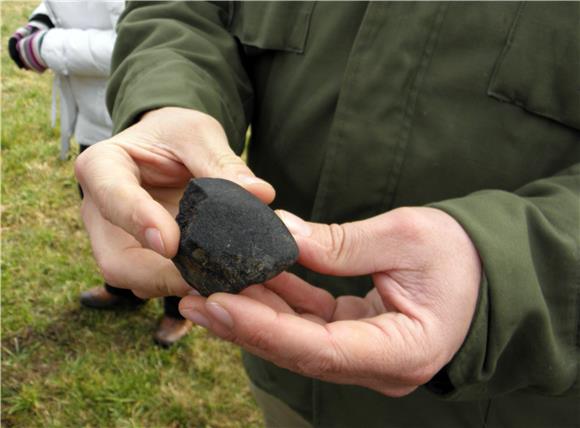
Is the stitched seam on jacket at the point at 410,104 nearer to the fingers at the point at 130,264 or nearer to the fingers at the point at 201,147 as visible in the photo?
the fingers at the point at 201,147

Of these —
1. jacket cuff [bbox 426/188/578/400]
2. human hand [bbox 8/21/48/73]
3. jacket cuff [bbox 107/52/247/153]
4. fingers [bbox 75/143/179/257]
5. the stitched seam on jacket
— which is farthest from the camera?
human hand [bbox 8/21/48/73]

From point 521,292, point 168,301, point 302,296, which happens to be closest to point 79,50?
point 168,301

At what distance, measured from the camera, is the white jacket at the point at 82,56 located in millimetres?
3109

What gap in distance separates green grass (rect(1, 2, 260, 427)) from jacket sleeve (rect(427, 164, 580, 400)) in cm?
217

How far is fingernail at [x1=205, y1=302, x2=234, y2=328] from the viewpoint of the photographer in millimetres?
1303

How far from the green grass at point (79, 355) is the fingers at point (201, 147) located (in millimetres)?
2014

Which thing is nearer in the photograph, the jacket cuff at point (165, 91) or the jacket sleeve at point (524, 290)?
the jacket sleeve at point (524, 290)

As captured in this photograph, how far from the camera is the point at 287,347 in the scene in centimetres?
126

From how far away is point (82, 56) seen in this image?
3.12 m

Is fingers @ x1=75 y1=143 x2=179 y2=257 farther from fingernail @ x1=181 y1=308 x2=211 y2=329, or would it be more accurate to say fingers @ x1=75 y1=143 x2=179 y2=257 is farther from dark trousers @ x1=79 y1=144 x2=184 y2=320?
dark trousers @ x1=79 y1=144 x2=184 y2=320

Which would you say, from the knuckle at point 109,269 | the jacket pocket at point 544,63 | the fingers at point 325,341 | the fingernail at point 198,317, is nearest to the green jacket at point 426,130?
the jacket pocket at point 544,63

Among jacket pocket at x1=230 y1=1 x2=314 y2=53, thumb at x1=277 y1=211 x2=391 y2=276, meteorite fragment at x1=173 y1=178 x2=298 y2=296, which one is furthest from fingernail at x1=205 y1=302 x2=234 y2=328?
jacket pocket at x1=230 y1=1 x2=314 y2=53

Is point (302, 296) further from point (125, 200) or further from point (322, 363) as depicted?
point (125, 200)

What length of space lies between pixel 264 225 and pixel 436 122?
1.92 ft
